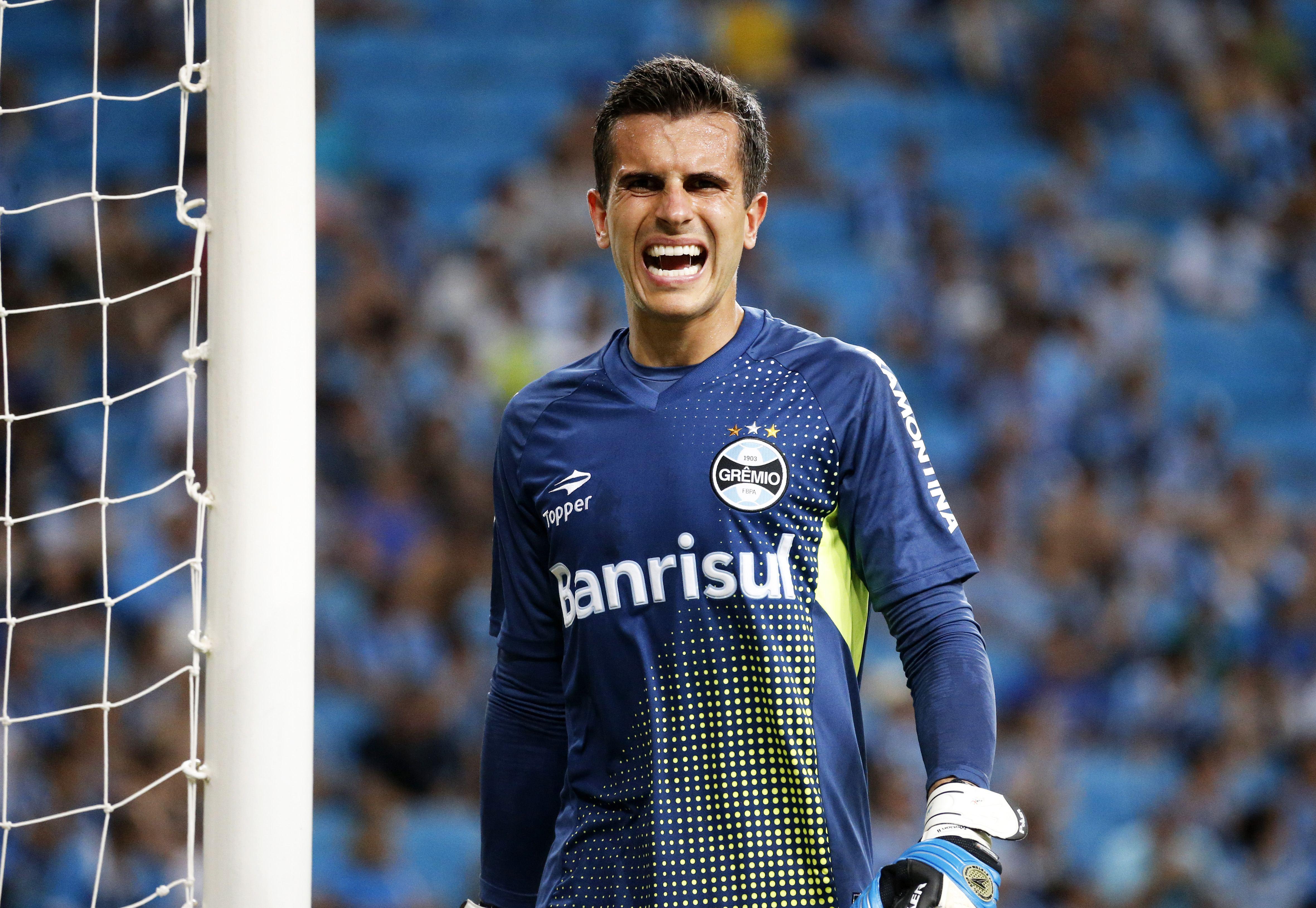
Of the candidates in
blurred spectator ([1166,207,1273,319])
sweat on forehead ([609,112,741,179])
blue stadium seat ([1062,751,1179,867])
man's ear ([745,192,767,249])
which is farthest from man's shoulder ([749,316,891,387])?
blurred spectator ([1166,207,1273,319])

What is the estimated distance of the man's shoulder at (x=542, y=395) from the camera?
8.01 ft

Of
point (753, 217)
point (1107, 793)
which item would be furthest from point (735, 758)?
point (1107, 793)

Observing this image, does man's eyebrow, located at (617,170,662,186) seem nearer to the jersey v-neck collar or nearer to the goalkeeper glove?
the jersey v-neck collar

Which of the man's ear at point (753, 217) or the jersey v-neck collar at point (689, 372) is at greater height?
the man's ear at point (753, 217)

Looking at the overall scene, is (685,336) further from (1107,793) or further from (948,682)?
(1107,793)

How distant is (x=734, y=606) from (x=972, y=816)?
1.46ft

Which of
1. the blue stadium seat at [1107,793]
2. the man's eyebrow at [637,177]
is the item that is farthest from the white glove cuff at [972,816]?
the blue stadium seat at [1107,793]

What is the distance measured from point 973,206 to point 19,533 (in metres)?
5.82

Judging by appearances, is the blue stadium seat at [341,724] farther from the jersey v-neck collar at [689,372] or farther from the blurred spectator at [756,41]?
the jersey v-neck collar at [689,372]

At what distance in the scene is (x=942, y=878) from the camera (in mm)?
1895

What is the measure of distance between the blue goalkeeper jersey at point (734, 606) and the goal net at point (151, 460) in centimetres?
46

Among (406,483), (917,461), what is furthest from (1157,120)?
(917,461)

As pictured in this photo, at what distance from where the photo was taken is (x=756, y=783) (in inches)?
84.7

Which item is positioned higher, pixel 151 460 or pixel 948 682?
pixel 151 460
